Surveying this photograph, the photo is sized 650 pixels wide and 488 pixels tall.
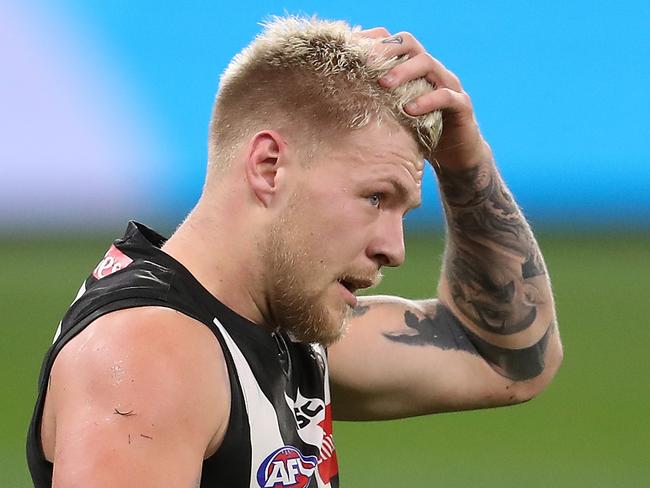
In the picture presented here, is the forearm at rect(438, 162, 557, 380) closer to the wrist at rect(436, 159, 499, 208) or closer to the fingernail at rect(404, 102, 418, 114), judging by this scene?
the wrist at rect(436, 159, 499, 208)

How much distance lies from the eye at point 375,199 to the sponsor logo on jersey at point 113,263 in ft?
1.40

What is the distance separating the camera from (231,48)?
7145 millimetres

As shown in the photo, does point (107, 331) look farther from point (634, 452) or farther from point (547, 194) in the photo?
point (547, 194)

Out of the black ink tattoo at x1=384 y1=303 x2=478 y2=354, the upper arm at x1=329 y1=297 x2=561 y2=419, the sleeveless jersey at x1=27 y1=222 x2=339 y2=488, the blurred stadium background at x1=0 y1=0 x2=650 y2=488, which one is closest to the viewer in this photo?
the sleeveless jersey at x1=27 y1=222 x2=339 y2=488

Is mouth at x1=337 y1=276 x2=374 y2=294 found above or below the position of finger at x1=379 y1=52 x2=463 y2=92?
below

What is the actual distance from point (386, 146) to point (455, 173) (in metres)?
0.55

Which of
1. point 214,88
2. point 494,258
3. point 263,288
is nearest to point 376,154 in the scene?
point 263,288

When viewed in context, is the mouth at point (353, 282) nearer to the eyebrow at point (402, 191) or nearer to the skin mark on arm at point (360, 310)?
the eyebrow at point (402, 191)

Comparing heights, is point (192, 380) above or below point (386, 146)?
below

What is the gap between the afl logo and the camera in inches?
81.9

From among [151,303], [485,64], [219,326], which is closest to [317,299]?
[219,326]

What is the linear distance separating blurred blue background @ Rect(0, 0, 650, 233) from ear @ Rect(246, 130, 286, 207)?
478 centimetres

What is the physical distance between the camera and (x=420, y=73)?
7.57ft

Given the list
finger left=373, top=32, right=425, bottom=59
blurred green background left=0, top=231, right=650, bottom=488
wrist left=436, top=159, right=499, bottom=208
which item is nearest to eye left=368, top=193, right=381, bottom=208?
finger left=373, top=32, right=425, bottom=59
